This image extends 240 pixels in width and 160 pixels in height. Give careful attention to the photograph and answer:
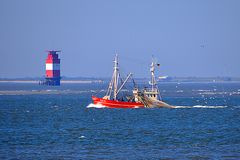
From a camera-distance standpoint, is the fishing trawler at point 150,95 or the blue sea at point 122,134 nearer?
the blue sea at point 122,134

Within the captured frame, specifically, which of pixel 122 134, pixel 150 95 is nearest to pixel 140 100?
pixel 150 95

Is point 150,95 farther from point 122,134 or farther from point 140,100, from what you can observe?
point 122,134

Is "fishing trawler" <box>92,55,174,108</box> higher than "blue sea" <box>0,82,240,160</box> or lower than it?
higher

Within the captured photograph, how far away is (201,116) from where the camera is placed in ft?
424

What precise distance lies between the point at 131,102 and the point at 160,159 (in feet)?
260

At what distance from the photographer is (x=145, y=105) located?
5871 inches

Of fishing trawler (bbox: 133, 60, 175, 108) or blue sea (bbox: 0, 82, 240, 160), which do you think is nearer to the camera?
blue sea (bbox: 0, 82, 240, 160)

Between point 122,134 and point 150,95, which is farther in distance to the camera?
point 150,95

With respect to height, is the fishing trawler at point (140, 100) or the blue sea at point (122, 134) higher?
the fishing trawler at point (140, 100)

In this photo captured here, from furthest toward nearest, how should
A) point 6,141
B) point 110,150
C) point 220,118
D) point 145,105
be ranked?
point 145,105
point 220,118
point 6,141
point 110,150

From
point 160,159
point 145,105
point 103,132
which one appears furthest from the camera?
point 145,105

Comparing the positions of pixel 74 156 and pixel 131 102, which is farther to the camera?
pixel 131 102

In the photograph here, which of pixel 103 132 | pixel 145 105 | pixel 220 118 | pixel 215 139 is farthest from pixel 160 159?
pixel 145 105

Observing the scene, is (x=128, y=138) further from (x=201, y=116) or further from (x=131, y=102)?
(x=131, y=102)
